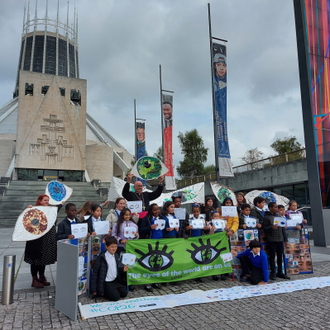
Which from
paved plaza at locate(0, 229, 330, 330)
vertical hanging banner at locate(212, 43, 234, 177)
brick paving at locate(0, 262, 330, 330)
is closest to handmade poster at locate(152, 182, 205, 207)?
vertical hanging banner at locate(212, 43, 234, 177)

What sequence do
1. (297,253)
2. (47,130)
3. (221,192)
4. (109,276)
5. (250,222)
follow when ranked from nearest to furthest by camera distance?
(109,276) < (250,222) < (297,253) < (221,192) < (47,130)

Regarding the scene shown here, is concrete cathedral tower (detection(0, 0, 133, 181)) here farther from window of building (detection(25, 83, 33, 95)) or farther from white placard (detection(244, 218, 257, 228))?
white placard (detection(244, 218, 257, 228))

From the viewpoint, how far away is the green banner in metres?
5.46

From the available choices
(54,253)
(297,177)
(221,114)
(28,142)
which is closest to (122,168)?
(28,142)

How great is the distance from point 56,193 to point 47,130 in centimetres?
2962

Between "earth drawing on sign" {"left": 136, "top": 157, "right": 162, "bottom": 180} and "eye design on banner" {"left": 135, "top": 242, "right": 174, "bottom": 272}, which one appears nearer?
"eye design on banner" {"left": 135, "top": 242, "right": 174, "bottom": 272}

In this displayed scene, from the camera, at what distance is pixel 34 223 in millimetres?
5137

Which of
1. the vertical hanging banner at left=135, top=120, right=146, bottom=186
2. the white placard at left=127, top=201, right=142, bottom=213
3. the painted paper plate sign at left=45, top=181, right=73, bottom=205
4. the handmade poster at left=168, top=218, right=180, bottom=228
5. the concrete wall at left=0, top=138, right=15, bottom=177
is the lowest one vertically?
the handmade poster at left=168, top=218, right=180, bottom=228

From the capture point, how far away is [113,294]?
4828mm

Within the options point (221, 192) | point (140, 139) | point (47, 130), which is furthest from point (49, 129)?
point (221, 192)

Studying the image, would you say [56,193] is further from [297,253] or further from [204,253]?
[297,253]

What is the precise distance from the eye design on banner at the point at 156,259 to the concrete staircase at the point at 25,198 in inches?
608

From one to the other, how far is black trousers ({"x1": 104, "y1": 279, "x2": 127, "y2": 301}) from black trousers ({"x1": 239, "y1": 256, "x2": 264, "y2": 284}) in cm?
260

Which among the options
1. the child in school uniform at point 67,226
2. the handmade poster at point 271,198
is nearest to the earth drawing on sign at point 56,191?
the child in school uniform at point 67,226
